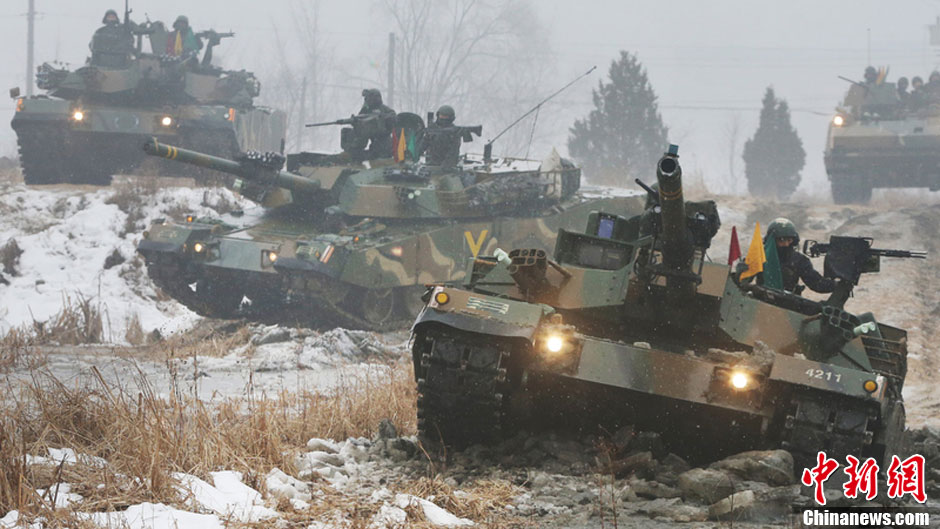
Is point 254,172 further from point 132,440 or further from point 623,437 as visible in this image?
point 132,440

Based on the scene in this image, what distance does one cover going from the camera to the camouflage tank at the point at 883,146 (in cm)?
2339

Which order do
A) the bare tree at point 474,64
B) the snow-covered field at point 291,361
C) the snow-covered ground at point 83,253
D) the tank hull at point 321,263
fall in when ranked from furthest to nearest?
the bare tree at point 474,64
the snow-covered ground at point 83,253
the tank hull at point 321,263
the snow-covered field at point 291,361

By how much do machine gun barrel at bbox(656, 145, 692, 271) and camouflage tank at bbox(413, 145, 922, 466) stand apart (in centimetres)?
1

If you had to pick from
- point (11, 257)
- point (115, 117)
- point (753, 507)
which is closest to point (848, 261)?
point (753, 507)

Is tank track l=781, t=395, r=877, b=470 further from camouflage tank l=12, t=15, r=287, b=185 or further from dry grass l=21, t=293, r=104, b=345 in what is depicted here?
camouflage tank l=12, t=15, r=287, b=185

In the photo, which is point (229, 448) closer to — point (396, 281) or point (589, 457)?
point (589, 457)

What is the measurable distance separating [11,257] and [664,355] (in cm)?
1354

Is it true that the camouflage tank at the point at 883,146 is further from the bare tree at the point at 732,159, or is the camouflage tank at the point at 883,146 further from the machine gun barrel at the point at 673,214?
the bare tree at the point at 732,159

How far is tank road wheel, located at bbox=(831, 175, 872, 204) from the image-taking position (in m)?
24.9

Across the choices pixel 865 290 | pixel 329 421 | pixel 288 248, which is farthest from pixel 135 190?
pixel 329 421

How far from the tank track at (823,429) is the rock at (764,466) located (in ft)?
0.40

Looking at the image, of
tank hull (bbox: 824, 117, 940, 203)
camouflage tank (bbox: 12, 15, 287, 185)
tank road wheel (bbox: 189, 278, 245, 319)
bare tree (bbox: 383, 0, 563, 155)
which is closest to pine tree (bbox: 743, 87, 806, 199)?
tank hull (bbox: 824, 117, 940, 203)

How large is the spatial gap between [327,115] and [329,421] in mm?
55726

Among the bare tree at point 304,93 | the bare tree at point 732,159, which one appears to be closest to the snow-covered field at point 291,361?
the bare tree at point 304,93
